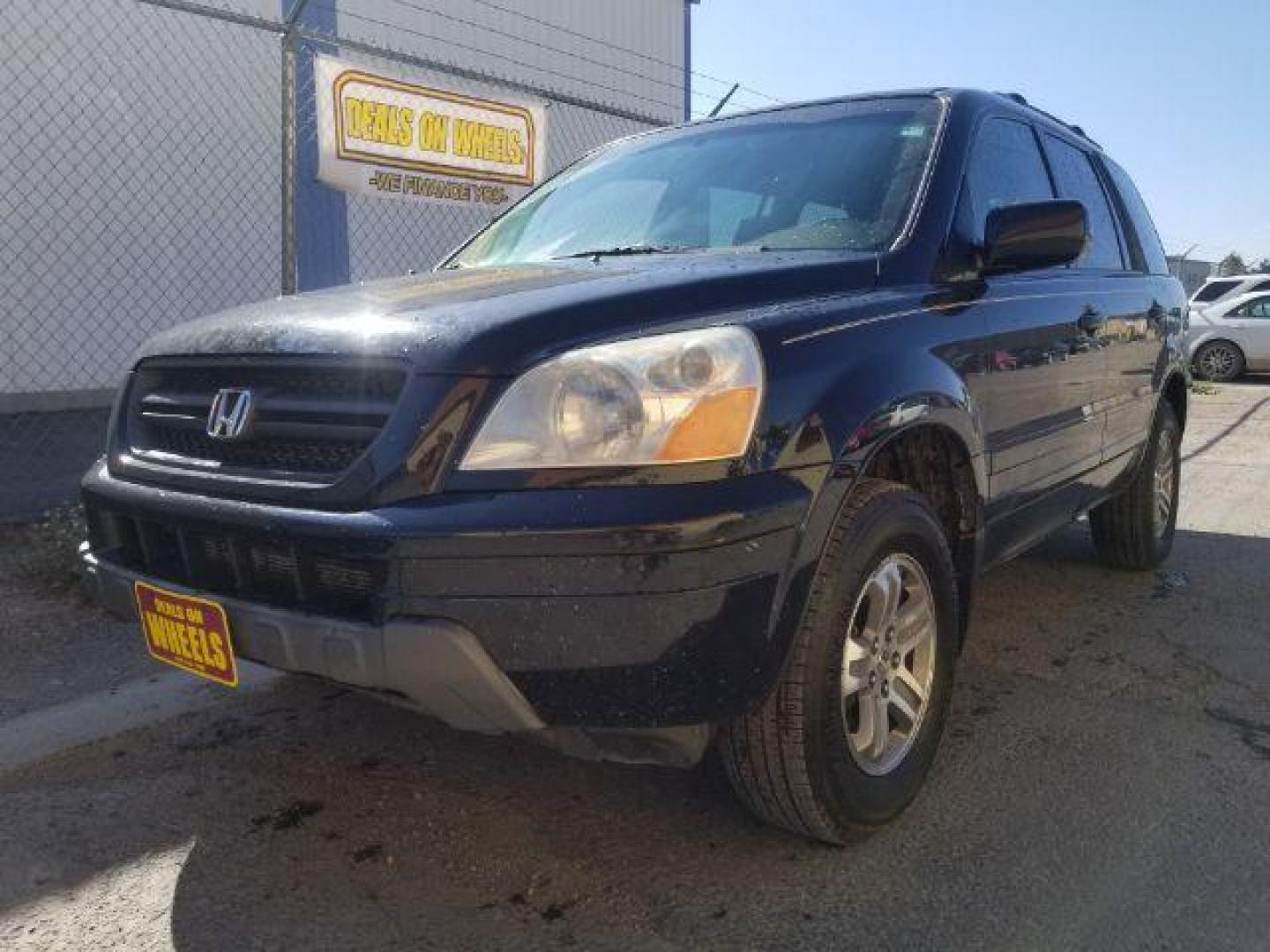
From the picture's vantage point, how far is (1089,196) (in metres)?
4.41

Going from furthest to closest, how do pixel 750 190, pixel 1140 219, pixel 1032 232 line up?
1. pixel 1140 219
2. pixel 750 190
3. pixel 1032 232

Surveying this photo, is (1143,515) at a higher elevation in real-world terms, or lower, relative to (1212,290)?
lower

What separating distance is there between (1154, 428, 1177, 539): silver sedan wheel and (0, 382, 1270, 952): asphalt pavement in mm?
1294

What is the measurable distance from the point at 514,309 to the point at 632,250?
95 centimetres

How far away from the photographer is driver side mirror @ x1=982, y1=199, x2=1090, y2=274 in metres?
2.90

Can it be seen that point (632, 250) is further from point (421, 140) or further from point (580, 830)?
point (421, 140)

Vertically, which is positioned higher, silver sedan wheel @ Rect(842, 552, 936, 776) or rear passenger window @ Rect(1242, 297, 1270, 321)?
rear passenger window @ Rect(1242, 297, 1270, 321)

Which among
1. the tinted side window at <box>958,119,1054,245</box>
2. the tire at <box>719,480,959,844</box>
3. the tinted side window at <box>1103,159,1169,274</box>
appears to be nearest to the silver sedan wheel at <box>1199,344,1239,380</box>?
the tinted side window at <box>1103,159,1169,274</box>

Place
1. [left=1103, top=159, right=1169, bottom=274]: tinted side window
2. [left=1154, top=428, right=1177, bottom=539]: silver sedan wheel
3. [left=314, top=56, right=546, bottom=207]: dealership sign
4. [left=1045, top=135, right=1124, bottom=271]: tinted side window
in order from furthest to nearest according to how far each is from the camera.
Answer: [left=314, top=56, right=546, bottom=207]: dealership sign, [left=1154, top=428, right=1177, bottom=539]: silver sedan wheel, [left=1103, top=159, right=1169, bottom=274]: tinted side window, [left=1045, top=135, right=1124, bottom=271]: tinted side window

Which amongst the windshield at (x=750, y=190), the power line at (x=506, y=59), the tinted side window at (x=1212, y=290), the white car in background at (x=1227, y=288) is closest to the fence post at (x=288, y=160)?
the windshield at (x=750, y=190)

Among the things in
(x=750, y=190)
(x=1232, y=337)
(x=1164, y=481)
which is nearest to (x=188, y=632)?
(x=750, y=190)

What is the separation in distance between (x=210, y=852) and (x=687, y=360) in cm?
166

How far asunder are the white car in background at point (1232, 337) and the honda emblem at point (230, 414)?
17797 millimetres

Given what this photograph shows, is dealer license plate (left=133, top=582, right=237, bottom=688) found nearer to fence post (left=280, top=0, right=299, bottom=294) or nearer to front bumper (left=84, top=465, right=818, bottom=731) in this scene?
front bumper (left=84, top=465, right=818, bottom=731)
